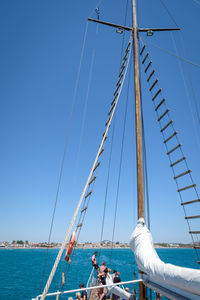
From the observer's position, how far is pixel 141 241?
152 inches

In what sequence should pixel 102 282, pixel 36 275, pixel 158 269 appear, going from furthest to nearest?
pixel 36 275
pixel 102 282
pixel 158 269

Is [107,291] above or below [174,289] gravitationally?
below

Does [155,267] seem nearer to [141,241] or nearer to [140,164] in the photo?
[141,241]

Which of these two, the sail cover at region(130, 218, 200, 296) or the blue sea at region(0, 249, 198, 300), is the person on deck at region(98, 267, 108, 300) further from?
the sail cover at region(130, 218, 200, 296)

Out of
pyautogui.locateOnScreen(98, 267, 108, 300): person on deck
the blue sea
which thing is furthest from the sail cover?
pyautogui.locateOnScreen(98, 267, 108, 300): person on deck

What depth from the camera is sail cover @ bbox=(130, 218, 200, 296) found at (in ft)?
7.66

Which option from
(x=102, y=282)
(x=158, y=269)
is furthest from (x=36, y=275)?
(x=158, y=269)

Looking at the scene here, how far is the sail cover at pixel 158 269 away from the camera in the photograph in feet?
7.66

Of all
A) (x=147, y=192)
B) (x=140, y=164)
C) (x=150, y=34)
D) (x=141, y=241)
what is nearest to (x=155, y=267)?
(x=141, y=241)

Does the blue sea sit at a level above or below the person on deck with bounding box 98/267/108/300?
below

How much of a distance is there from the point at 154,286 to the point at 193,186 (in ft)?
10.5

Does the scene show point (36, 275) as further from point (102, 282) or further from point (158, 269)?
point (158, 269)

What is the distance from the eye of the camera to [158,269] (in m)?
3.01

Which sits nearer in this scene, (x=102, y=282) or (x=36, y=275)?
(x=102, y=282)
